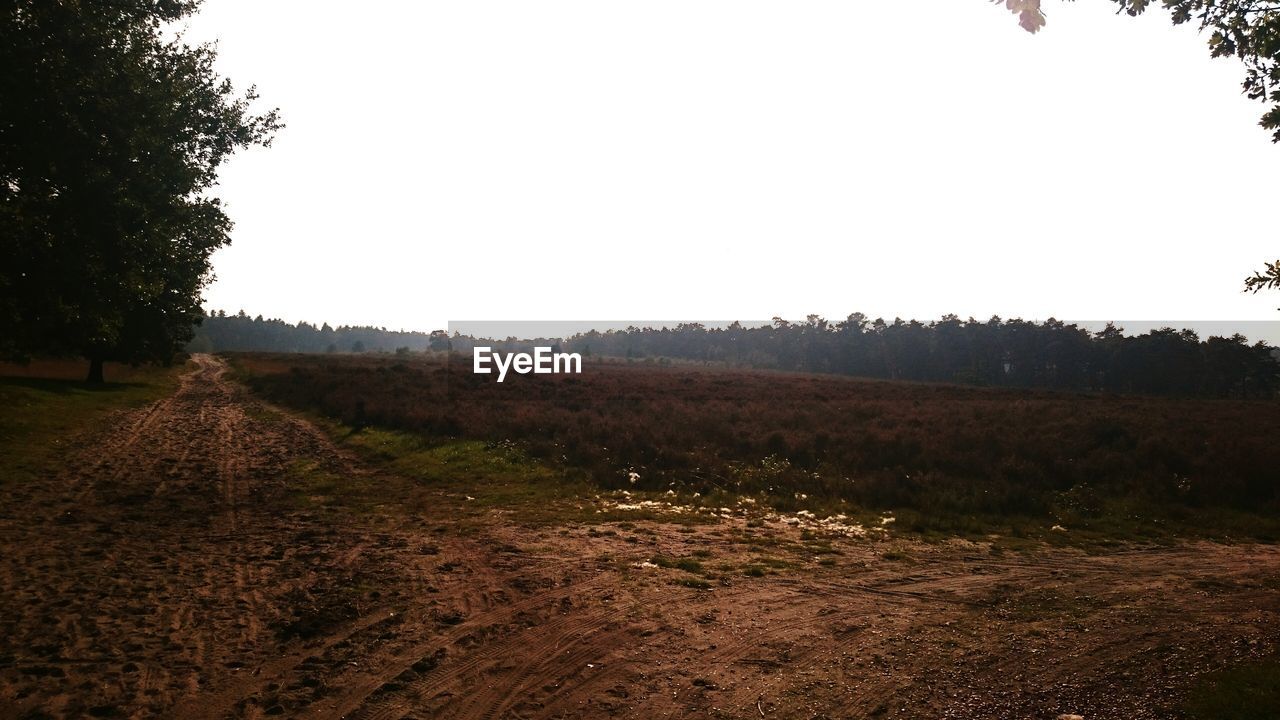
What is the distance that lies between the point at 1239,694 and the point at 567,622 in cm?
611

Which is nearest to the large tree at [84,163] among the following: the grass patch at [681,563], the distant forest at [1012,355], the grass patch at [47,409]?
the grass patch at [47,409]

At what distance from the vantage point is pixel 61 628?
20.5ft

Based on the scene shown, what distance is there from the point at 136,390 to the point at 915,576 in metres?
38.7

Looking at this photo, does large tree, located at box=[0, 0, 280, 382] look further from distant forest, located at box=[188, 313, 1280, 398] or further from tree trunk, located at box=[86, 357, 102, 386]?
distant forest, located at box=[188, 313, 1280, 398]

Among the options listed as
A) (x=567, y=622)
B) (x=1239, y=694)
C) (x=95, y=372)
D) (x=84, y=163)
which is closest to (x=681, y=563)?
(x=567, y=622)

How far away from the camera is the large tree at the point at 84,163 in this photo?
52.2 feet

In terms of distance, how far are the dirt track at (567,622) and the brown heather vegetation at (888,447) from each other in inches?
147

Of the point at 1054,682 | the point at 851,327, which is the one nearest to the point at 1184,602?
the point at 1054,682

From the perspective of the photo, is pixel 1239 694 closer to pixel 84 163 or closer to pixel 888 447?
pixel 888 447

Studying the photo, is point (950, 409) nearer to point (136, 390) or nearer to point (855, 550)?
point (855, 550)

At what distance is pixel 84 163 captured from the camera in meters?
17.4

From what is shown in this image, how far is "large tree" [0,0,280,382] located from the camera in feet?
52.2

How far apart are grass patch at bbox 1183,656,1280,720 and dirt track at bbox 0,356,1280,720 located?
194 millimetres

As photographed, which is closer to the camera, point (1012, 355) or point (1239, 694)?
point (1239, 694)
